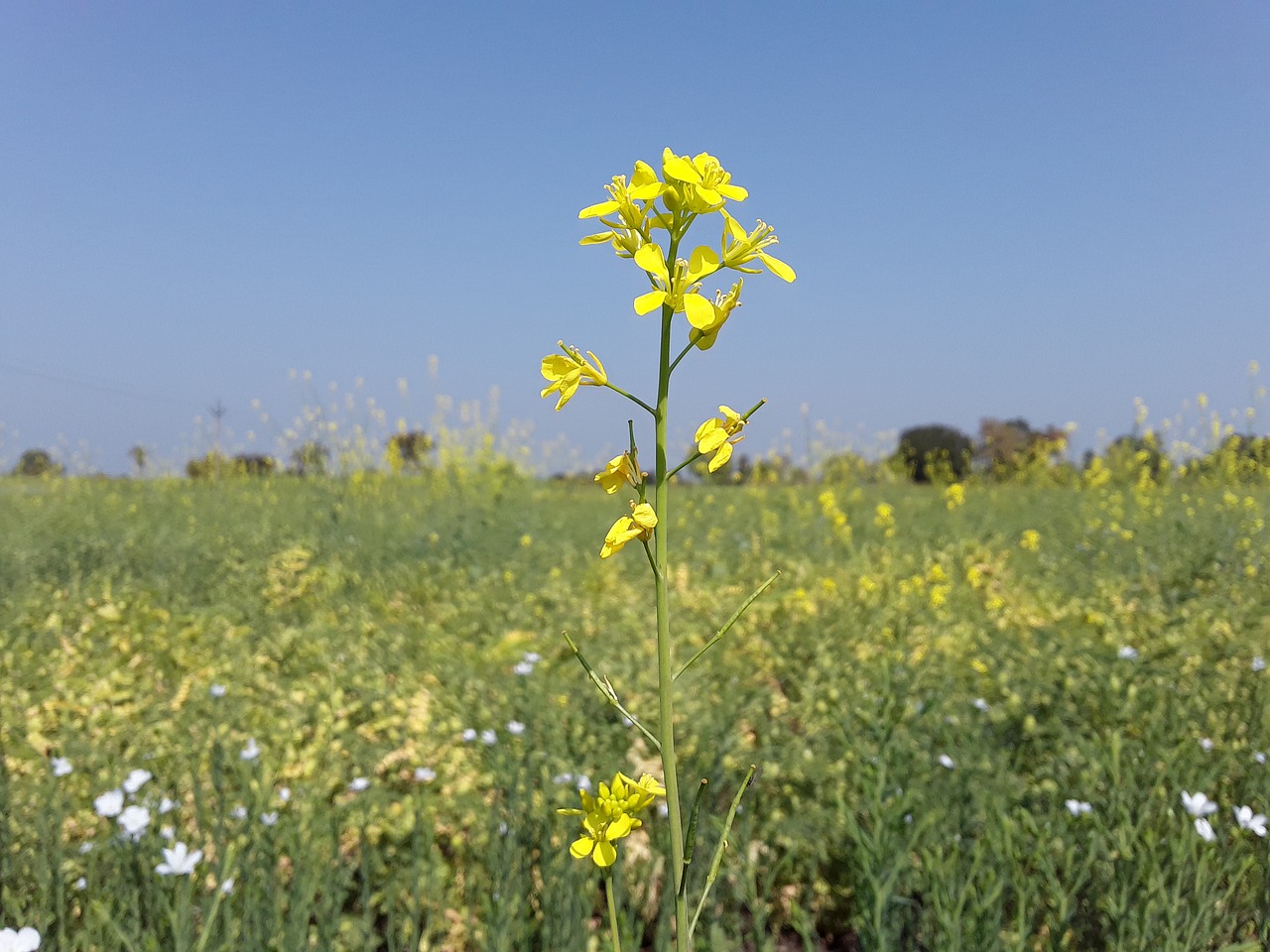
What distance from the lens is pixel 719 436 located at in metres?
0.91

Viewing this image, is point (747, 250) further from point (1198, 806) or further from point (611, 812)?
point (1198, 806)

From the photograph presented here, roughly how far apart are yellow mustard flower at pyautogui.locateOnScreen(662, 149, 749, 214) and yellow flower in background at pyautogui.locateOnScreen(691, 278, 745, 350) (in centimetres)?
9

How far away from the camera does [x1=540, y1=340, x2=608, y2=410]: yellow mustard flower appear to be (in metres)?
0.95

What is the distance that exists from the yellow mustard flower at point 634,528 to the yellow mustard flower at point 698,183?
0.33m

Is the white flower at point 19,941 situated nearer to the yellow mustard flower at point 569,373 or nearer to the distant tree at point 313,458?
the yellow mustard flower at point 569,373

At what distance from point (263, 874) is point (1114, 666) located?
280 centimetres

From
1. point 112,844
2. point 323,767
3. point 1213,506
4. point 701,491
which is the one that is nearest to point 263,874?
point 112,844

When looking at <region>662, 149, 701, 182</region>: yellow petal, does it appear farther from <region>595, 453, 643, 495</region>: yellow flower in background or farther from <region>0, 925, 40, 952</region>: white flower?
<region>0, 925, 40, 952</region>: white flower

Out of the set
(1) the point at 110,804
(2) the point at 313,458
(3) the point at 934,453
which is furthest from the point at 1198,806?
(3) the point at 934,453

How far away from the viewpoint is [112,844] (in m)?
2.08

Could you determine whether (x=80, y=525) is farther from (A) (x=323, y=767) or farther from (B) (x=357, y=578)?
(A) (x=323, y=767)

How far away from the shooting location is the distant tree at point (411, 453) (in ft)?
34.2

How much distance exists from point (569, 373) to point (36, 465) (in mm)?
16631

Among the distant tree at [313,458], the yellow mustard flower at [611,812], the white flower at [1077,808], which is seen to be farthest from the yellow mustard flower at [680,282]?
the distant tree at [313,458]
